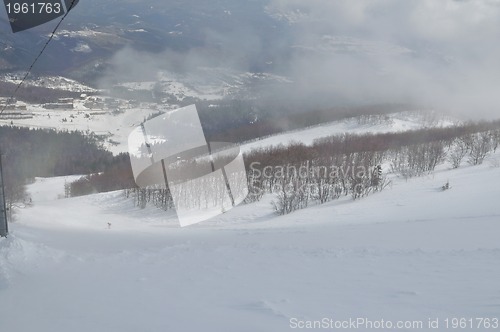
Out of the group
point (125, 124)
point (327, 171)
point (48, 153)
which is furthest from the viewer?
point (125, 124)

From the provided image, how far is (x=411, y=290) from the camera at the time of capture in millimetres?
6086

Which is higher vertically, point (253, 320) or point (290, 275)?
point (253, 320)

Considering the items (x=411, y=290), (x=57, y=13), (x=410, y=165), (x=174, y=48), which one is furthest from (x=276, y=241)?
(x=174, y=48)

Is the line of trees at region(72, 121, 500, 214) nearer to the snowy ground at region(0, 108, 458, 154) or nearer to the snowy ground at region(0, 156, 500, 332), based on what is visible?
the snowy ground at region(0, 108, 458, 154)

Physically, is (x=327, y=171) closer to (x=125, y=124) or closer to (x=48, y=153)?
(x=48, y=153)

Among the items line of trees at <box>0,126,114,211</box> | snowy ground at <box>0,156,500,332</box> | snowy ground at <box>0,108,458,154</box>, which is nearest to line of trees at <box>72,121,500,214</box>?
line of trees at <box>0,126,114,211</box>

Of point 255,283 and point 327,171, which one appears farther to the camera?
point 327,171

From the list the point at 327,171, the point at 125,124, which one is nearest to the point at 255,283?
the point at 327,171

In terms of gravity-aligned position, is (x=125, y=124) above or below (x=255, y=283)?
below

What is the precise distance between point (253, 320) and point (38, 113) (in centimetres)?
9402

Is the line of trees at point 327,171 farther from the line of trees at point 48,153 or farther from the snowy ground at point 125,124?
the snowy ground at point 125,124

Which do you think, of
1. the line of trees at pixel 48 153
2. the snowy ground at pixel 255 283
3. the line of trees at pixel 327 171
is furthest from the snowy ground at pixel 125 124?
the snowy ground at pixel 255 283

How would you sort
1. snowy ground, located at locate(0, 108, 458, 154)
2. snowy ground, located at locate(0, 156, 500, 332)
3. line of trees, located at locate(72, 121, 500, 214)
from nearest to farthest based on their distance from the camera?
snowy ground, located at locate(0, 156, 500, 332) → line of trees, located at locate(72, 121, 500, 214) → snowy ground, located at locate(0, 108, 458, 154)

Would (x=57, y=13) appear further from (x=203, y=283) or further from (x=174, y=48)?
(x=174, y=48)
